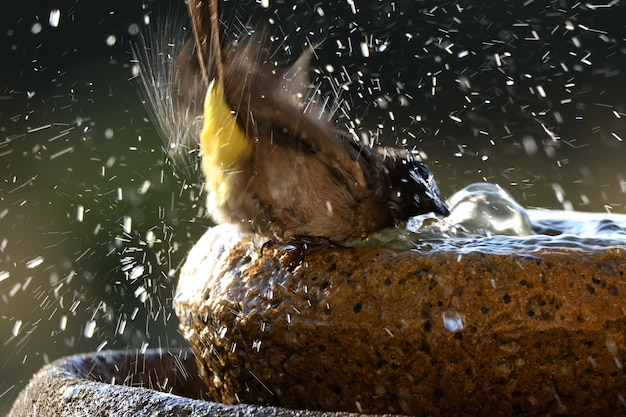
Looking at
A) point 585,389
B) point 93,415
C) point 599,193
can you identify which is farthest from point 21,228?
point 585,389

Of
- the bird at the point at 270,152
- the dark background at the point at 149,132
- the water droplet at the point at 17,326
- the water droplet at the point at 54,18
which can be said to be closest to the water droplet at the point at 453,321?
the bird at the point at 270,152

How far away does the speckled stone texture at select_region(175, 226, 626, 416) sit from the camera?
1.06 m

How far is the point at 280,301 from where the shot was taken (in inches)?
45.4

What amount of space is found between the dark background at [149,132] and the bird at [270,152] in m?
1.30

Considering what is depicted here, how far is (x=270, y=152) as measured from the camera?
1112 mm

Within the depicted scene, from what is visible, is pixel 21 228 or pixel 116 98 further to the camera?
pixel 21 228

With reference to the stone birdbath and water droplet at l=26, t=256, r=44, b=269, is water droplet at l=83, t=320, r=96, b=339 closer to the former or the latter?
water droplet at l=26, t=256, r=44, b=269

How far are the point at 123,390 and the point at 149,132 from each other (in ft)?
6.90

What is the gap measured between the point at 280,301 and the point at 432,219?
0.25m

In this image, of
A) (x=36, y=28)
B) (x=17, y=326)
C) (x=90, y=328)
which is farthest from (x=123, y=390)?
(x=17, y=326)

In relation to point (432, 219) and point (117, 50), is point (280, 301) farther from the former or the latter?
point (117, 50)

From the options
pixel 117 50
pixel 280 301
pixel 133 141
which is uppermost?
pixel 117 50

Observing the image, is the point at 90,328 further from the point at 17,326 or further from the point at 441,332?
the point at 441,332

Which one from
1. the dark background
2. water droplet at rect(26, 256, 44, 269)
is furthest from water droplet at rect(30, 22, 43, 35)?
water droplet at rect(26, 256, 44, 269)
